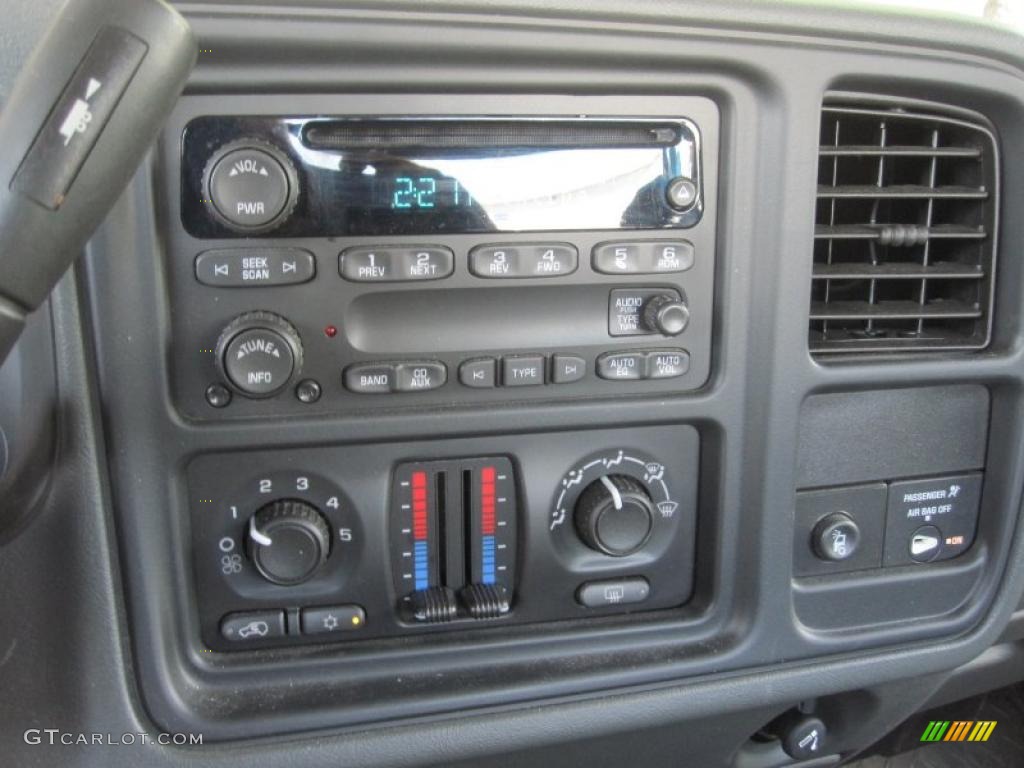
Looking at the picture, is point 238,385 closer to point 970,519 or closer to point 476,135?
point 476,135

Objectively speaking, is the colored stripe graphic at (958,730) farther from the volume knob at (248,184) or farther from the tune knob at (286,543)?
the volume knob at (248,184)

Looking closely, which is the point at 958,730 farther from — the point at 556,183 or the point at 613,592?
the point at 556,183

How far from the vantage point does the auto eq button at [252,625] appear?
0.82 m

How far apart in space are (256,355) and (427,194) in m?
0.19

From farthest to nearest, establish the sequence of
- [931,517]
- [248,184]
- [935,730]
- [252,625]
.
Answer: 1. [935,730]
2. [931,517]
3. [252,625]
4. [248,184]

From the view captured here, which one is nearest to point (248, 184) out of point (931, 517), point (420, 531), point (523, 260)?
point (523, 260)

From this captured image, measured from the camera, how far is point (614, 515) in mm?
845

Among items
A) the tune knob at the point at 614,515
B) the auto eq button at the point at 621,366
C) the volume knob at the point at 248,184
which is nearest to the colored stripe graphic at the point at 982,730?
the tune knob at the point at 614,515

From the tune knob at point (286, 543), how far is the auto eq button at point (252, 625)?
0.15 feet

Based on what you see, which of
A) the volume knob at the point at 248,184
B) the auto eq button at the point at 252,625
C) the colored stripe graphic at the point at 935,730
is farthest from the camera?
the colored stripe graphic at the point at 935,730

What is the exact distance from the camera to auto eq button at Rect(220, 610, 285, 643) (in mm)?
816

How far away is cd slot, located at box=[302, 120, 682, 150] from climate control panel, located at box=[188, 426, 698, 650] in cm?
26

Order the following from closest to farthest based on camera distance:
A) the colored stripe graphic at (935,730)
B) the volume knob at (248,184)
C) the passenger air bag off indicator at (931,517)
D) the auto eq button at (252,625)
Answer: the volume knob at (248,184)
the auto eq button at (252,625)
the passenger air bag off indicator at (931,517)
the colored stripe graphic at (935,730)

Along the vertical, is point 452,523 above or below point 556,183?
below
